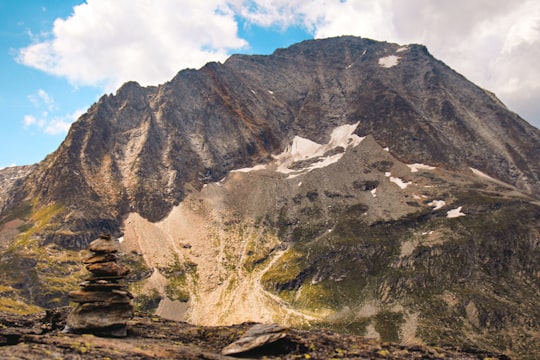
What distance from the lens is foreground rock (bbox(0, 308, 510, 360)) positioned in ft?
79.0

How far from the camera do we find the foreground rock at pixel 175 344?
2408 cm

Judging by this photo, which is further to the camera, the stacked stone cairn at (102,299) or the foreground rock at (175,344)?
the stacked stone cairn at (102,299)

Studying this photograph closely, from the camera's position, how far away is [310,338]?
101ft

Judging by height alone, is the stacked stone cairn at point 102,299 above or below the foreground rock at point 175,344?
above

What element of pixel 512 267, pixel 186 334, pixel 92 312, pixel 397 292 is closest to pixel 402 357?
pixel 186 334

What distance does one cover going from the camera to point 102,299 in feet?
101

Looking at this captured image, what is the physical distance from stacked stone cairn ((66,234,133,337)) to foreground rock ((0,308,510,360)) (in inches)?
51.9

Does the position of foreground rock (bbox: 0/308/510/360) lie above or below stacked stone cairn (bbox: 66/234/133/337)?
below

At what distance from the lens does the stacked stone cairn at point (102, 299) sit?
29562 millimetres

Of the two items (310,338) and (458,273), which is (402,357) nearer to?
(310,338)

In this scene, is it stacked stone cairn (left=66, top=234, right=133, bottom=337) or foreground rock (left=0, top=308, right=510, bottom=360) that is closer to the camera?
foreground rock (left=0, top=308, right=510, bottom=360)

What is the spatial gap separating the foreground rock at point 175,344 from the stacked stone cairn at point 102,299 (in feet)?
4.33

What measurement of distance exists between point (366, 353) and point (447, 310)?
166 metres

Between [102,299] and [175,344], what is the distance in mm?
6171
